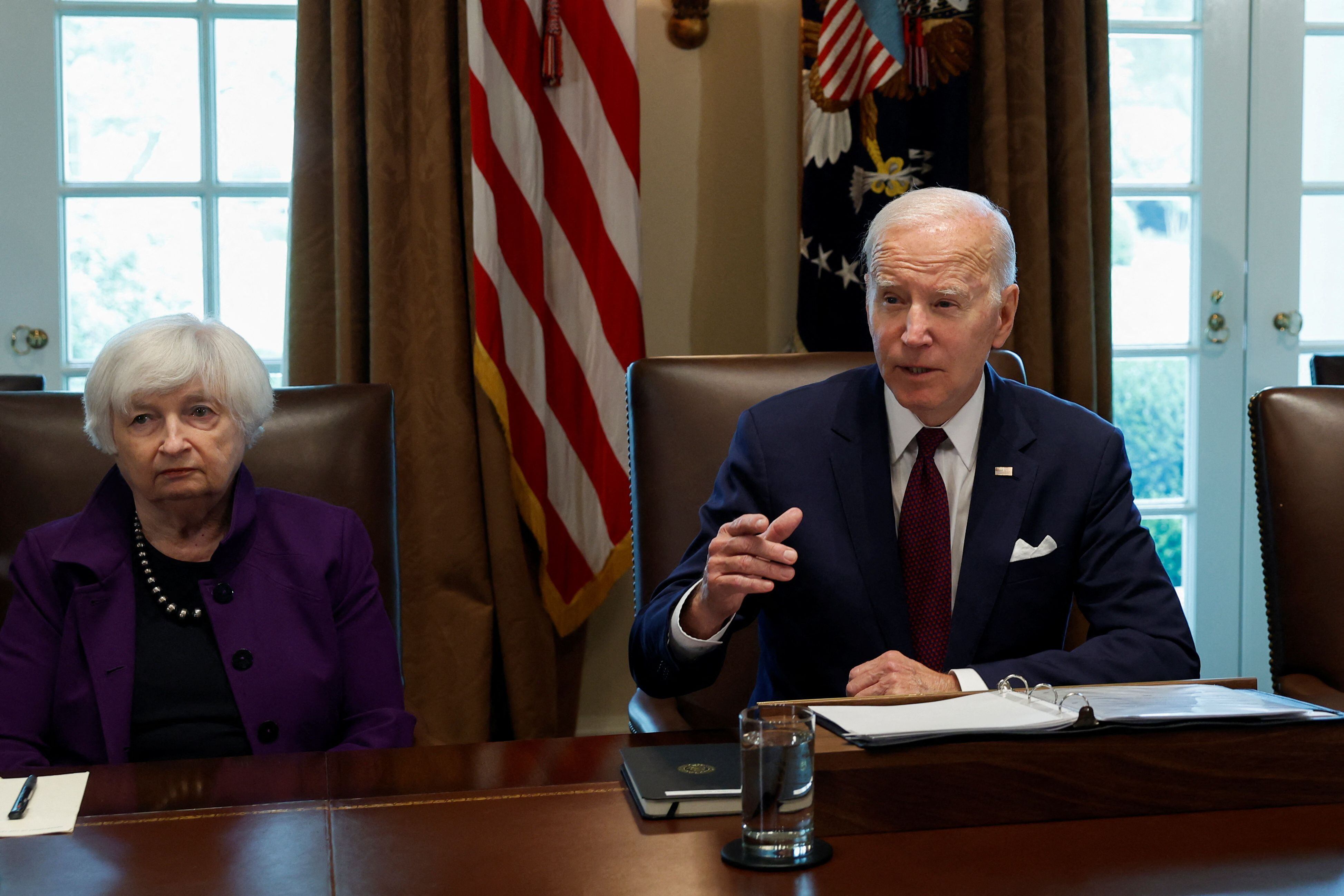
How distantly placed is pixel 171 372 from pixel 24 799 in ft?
2.30

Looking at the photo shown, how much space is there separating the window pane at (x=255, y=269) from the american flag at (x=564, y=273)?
2.03 feet

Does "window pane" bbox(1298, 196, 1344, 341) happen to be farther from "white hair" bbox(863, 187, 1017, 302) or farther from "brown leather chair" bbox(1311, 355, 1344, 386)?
"white hair" bbox(863, 187, 1017, 302)

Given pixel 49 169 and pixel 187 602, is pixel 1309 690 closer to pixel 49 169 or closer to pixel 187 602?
pixel 187 602

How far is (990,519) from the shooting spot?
1619mm

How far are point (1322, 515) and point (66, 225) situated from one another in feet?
9.18

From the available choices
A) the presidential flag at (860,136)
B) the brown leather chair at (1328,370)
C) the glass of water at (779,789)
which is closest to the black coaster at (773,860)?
the glass of water at (779,789)

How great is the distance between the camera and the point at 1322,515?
170 cm

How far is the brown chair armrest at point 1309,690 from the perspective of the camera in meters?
1.53

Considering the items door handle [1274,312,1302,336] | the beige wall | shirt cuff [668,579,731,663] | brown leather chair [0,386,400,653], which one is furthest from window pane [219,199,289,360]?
door handle [1274,312,1302,336]

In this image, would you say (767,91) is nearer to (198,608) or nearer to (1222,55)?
(1222,55)

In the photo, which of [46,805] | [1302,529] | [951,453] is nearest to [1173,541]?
[1302,529]

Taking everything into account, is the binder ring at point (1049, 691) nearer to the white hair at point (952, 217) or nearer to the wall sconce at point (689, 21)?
the white hair at point (952, 217)

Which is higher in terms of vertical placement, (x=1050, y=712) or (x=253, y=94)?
(x=253, y=94)

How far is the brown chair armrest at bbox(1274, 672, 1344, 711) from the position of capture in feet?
5.02
